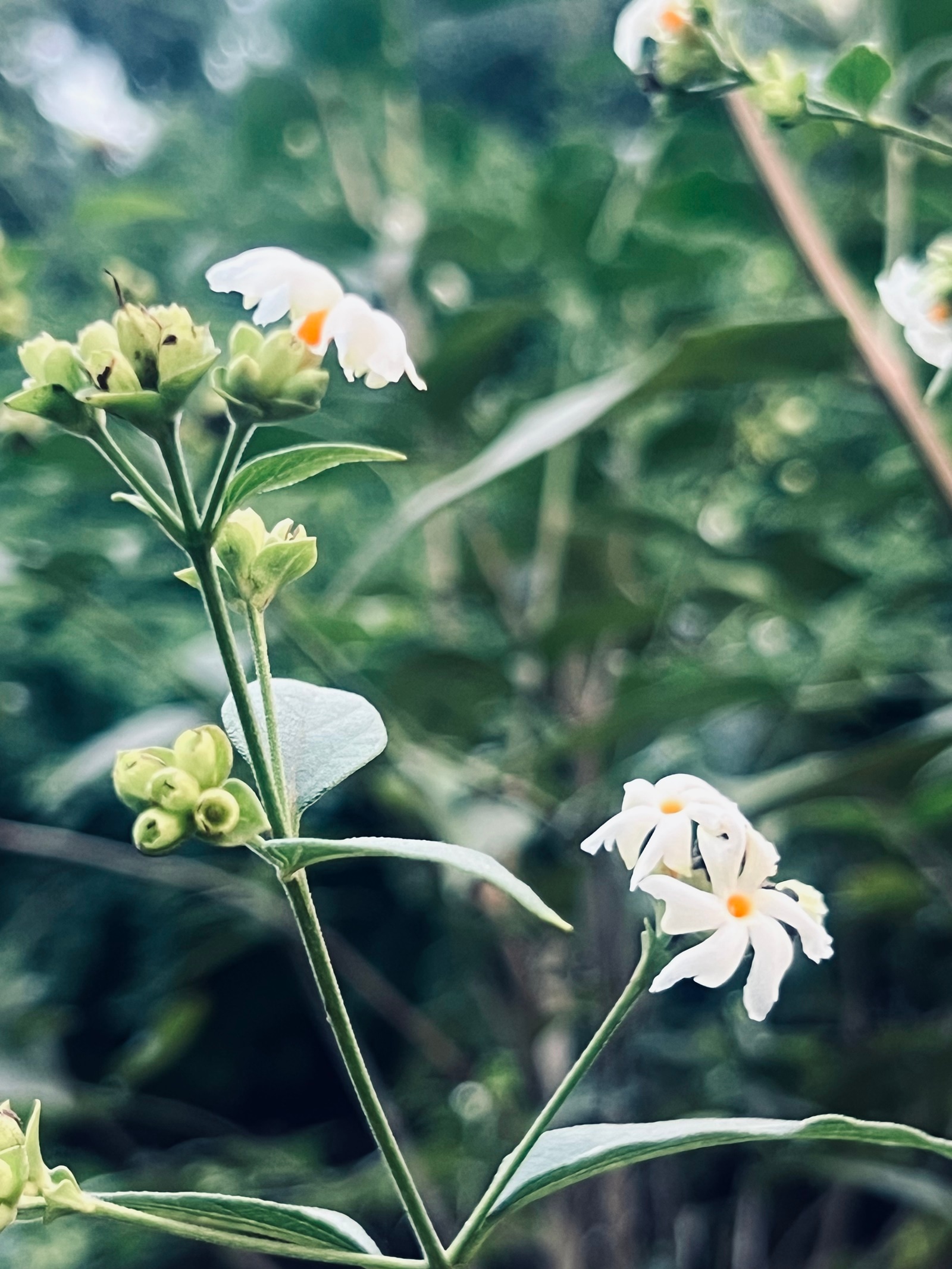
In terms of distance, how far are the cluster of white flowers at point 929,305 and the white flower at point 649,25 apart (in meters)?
0.09

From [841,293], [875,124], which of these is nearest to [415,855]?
[875,124]

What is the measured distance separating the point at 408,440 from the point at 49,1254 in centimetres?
42

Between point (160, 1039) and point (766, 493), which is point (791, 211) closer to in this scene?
point (766, 493)

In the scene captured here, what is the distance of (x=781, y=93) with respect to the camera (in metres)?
0.27

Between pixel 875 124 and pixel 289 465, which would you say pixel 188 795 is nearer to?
pixel 289 465

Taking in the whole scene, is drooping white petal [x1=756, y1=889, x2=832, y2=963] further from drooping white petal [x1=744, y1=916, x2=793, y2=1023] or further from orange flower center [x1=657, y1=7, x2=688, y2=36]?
orange flower center [x1=657, y1=7, x2=688, y2=36]

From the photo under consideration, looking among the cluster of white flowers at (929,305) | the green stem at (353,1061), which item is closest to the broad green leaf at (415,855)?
the green stem at (353,1061)

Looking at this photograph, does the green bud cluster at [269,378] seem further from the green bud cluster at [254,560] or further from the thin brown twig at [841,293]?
the thin brown twig at [841,293]

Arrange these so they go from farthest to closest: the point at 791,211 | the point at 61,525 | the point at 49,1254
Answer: the point at 61,525
the point at 49,1254
the point at 791,211

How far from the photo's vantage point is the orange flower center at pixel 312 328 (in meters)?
0.18

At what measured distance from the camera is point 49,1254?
1.71ft

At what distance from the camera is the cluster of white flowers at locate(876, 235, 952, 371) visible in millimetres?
273

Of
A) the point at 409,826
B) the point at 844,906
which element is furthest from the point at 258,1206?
the point at 844,906

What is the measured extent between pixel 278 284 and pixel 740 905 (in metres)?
0.13
